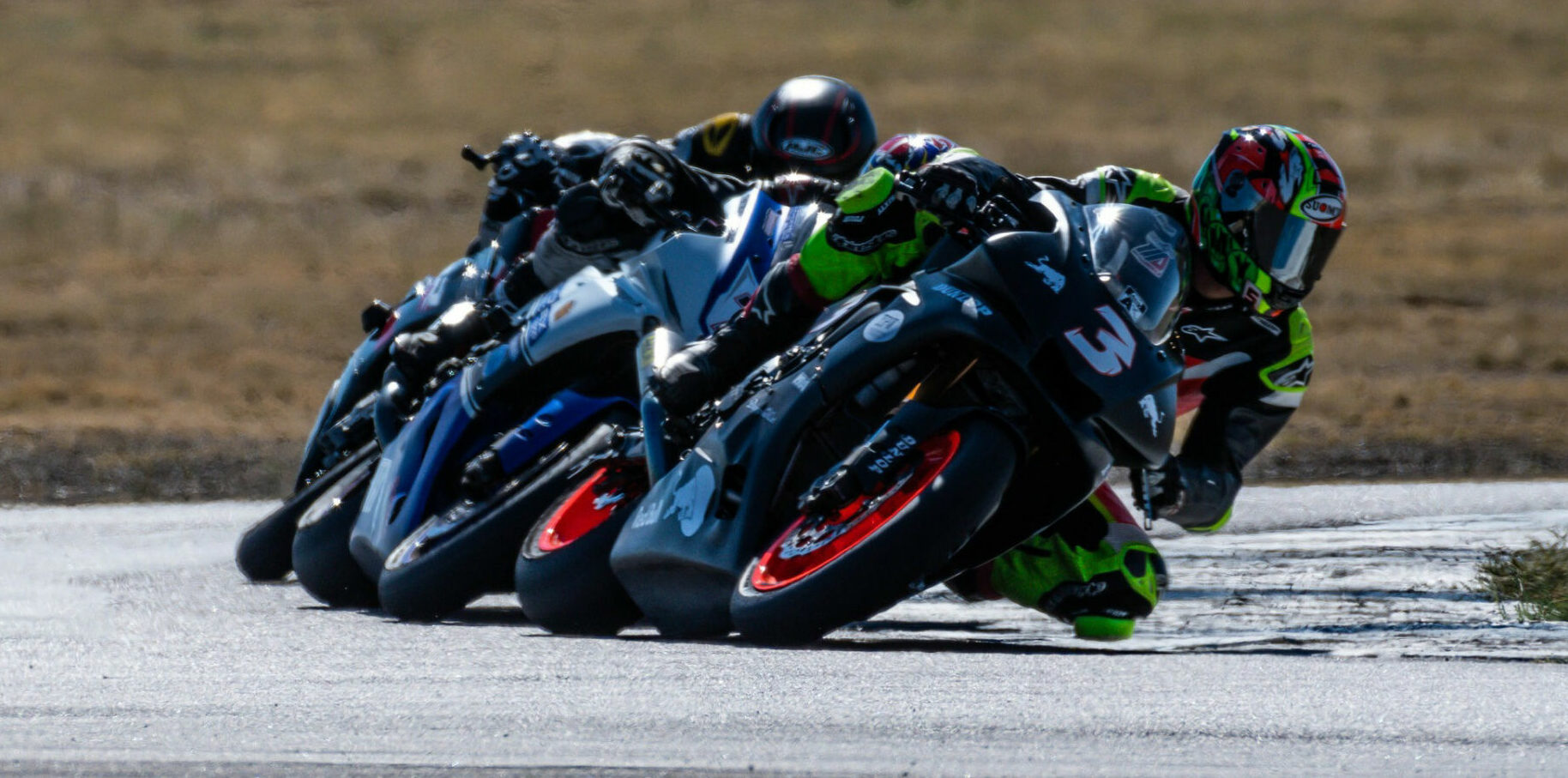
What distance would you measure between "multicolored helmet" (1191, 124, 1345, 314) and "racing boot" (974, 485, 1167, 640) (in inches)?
26.5

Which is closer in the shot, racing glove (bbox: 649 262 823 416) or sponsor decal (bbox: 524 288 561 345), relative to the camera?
racing glove (bbox: 649 262 823 416)

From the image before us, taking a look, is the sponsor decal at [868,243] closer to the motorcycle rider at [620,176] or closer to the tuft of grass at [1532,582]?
the motorcycle rider at [620,176]

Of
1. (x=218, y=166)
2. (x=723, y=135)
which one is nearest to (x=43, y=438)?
(x=723, y=135)

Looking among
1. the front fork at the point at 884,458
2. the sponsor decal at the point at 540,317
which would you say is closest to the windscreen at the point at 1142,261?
the front fork at the point at 884,458

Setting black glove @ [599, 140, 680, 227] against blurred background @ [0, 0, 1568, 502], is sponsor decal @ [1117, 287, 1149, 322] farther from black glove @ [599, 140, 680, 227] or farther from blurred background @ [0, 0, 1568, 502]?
blurred background @ [0, 0, 1568, 502]

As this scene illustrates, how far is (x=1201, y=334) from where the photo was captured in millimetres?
6004

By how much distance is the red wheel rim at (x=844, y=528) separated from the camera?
15.3 feet

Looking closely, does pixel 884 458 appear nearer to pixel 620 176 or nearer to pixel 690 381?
pixel 690 381

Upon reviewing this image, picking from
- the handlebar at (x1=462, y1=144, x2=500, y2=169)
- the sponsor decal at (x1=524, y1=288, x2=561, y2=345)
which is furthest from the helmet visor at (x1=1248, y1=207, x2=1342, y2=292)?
the handlebar at (x1=462, y1=144, x2=500, y2=169)

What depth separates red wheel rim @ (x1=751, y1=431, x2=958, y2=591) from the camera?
4.68 m

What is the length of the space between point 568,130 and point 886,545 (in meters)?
26.7

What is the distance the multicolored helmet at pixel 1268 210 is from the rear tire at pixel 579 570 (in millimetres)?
1623

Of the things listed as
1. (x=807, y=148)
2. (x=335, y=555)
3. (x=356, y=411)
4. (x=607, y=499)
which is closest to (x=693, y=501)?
(x=607, y=499)

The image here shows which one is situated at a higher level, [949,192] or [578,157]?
[949,192]
